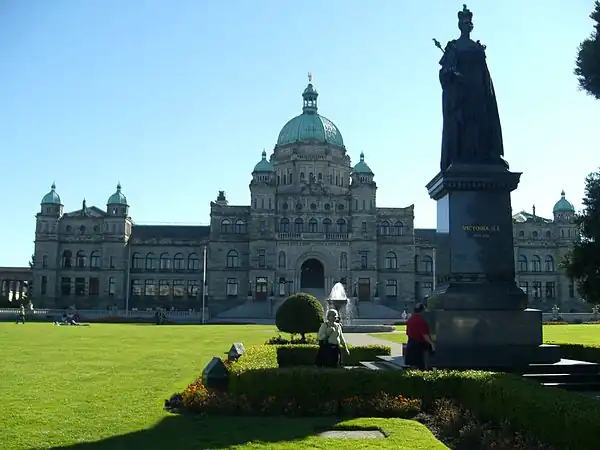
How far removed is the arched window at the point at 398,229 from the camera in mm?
Result: 83875

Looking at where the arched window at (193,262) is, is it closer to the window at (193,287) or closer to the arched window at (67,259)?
the window at (193,287)

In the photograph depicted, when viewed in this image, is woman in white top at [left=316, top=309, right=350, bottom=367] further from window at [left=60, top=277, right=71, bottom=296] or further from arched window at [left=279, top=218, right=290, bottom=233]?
window at [left=60, top=277, right=71, bottom=296]

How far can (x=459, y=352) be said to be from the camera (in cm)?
1311

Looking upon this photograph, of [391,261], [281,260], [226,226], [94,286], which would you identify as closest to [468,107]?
[281,260]

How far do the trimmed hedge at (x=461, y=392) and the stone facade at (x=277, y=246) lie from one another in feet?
213

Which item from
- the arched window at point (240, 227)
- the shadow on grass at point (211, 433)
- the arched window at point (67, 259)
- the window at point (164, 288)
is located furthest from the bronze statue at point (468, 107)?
the arched window at point (67, 259)

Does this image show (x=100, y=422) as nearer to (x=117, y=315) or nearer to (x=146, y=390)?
(x=146, y=390)

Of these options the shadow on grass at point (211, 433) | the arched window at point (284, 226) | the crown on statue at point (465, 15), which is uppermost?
the arched window at point (284, 226)

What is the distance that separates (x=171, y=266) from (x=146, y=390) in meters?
74.5

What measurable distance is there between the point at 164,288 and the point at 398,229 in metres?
31.6

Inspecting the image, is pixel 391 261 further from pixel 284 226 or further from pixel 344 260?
pixel 284 226

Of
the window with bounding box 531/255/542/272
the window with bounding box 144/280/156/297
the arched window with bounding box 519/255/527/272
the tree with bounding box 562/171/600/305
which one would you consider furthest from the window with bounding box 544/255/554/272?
the tree with bounding box 562/171/600/305

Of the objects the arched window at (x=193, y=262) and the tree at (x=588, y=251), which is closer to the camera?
the tree at (x=588, y=251)

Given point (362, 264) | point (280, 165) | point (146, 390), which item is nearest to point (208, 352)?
point (146, 390)
